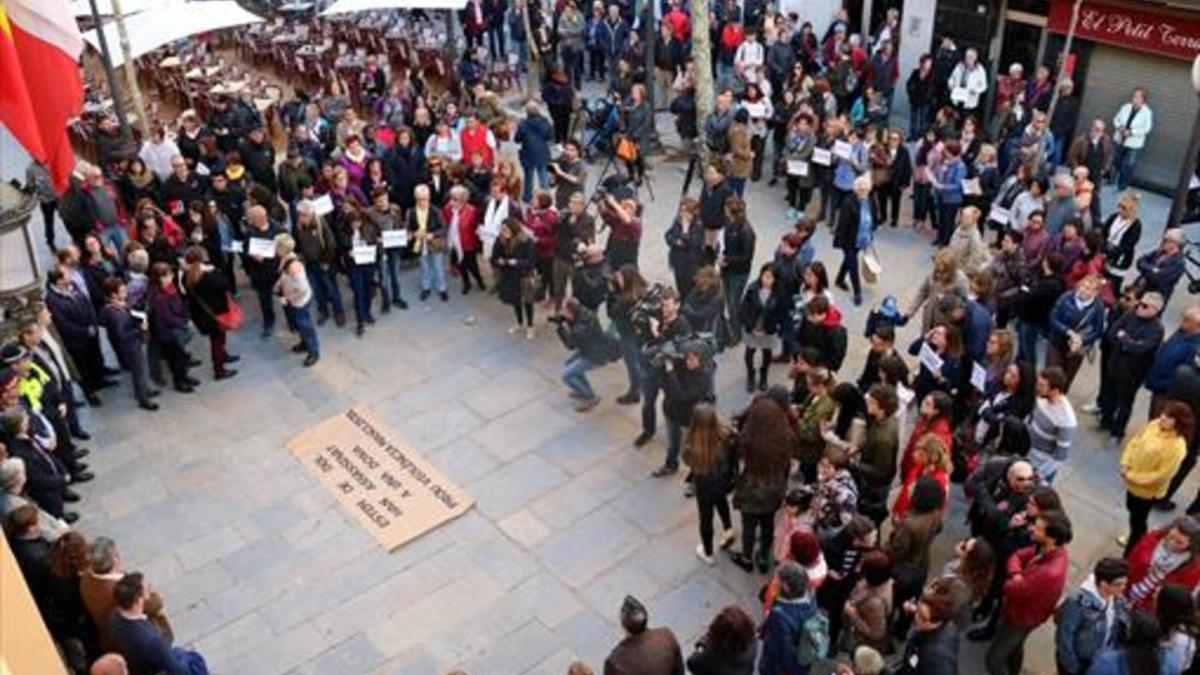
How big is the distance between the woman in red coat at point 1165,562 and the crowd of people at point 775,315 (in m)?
0.02

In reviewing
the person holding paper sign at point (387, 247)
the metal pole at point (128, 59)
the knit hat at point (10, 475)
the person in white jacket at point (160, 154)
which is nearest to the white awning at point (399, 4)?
the metal pole at point (128, 59)

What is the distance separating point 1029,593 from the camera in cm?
700

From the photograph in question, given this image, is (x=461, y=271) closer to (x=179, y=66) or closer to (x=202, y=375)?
(x=202, y=375)

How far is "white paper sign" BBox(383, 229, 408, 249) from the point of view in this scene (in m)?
12.5

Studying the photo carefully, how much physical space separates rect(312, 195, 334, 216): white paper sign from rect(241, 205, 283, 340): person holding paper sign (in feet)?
1.59

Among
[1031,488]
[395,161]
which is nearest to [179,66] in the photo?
[395,161]

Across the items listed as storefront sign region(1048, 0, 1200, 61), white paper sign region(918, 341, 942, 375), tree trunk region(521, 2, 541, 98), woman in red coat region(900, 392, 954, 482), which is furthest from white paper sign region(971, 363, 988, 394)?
tree trunk region(521, 2, 541, 98)

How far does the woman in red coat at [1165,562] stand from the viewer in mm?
6922

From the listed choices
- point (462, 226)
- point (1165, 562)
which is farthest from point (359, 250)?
point (1165, 562)

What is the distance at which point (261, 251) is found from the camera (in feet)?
39.2

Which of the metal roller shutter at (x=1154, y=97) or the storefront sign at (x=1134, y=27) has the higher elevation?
the storefront sign at (x=1134, y=27)

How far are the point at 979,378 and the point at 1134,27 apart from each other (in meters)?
8.45

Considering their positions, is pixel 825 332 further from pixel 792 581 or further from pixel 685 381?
pixel 792 581

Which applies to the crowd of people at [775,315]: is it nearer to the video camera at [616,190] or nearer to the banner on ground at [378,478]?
the video camera at [616,190]
